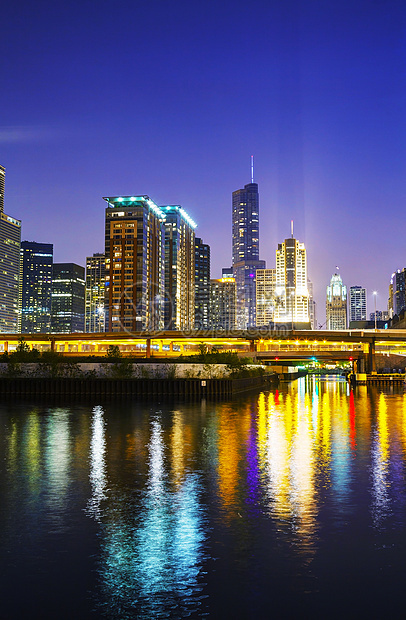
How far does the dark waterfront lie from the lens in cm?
1362

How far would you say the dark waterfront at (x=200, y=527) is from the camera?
13625mm

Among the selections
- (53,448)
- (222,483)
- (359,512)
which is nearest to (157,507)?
(222,483)

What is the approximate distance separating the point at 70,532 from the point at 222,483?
8.83m

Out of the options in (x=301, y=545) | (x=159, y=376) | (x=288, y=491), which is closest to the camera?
(x=301, y=545)

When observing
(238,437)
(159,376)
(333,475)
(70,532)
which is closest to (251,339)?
(159,376)

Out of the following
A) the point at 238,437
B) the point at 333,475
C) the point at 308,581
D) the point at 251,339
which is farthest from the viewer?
the point at 251,339

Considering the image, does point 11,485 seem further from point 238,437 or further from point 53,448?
point 238,437

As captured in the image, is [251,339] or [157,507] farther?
[251,339]

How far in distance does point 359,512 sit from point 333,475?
6776 mm

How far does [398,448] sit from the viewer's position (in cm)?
3734

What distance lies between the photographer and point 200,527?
19.1 m

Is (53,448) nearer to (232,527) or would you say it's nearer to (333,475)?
(333,475)

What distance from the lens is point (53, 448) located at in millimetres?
35469

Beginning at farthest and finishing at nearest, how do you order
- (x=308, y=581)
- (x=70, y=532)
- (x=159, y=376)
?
(x=159, y=376) < (x=70, y=532) < (x=308, y=581)
